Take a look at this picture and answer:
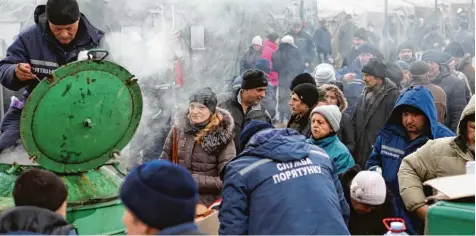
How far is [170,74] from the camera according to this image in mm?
10188

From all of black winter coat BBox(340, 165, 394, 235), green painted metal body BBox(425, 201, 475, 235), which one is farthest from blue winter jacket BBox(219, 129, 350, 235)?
black winter coat BBox(340, 165, 394, 235)

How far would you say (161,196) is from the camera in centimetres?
298

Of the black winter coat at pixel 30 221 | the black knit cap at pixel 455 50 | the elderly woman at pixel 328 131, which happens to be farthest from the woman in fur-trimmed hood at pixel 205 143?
the black knit cap at pixel 455 50

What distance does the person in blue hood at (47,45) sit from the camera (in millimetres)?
4801

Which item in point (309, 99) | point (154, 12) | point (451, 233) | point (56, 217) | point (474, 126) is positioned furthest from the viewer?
point (154, 12)

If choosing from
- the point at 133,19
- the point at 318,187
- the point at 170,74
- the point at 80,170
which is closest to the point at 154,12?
the point at 133,19

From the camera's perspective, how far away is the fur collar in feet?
20.4

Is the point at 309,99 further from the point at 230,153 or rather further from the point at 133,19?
the point at 133,19

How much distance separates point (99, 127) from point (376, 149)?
2190 millimetres

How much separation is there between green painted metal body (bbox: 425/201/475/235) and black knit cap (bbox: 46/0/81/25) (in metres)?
2.29

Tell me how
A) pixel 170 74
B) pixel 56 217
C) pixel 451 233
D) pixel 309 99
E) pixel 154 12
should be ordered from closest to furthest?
pixel 56 217
pixel 451 233
pixel 309 99
pixel 170 74
pixel 154 12

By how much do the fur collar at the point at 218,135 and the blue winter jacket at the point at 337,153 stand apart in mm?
690

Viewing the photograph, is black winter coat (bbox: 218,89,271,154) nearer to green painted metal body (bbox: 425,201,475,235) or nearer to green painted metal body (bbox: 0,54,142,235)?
green painted metal body (bbox: 0,54,142,235)

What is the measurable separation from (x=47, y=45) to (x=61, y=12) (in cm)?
27
